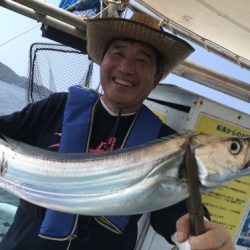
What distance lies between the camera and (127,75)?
2.93m

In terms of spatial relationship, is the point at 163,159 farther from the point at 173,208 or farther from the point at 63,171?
the point at 173,208

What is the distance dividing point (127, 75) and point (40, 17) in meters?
1.70

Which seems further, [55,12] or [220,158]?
[55,12]

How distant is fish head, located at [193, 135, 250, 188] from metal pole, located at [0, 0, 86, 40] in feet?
9.28

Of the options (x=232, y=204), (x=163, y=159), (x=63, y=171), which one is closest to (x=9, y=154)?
(x=63, y=171)

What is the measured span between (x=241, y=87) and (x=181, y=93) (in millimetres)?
1496

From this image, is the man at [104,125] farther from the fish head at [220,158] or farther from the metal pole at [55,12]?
the metal pole at [55,12]

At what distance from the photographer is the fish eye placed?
1773mm

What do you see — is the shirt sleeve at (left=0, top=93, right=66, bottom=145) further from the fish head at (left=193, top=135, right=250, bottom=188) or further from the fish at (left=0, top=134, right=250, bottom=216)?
the fish head at (left=193, top=135, right=250, bottom=188)

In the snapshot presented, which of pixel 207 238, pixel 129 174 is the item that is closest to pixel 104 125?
pixel 129 174

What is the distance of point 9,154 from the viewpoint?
8.09ft

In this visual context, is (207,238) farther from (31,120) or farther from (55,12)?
(55,12)

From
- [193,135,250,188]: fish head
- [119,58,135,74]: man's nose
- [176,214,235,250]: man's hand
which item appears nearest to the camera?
[193,135,250,188]: fish head

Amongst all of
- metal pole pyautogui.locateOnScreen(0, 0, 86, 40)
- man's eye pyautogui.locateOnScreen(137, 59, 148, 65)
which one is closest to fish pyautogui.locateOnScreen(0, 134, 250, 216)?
man's eye pyautogui.locateOnScreen(137, 59, 148, 65)
